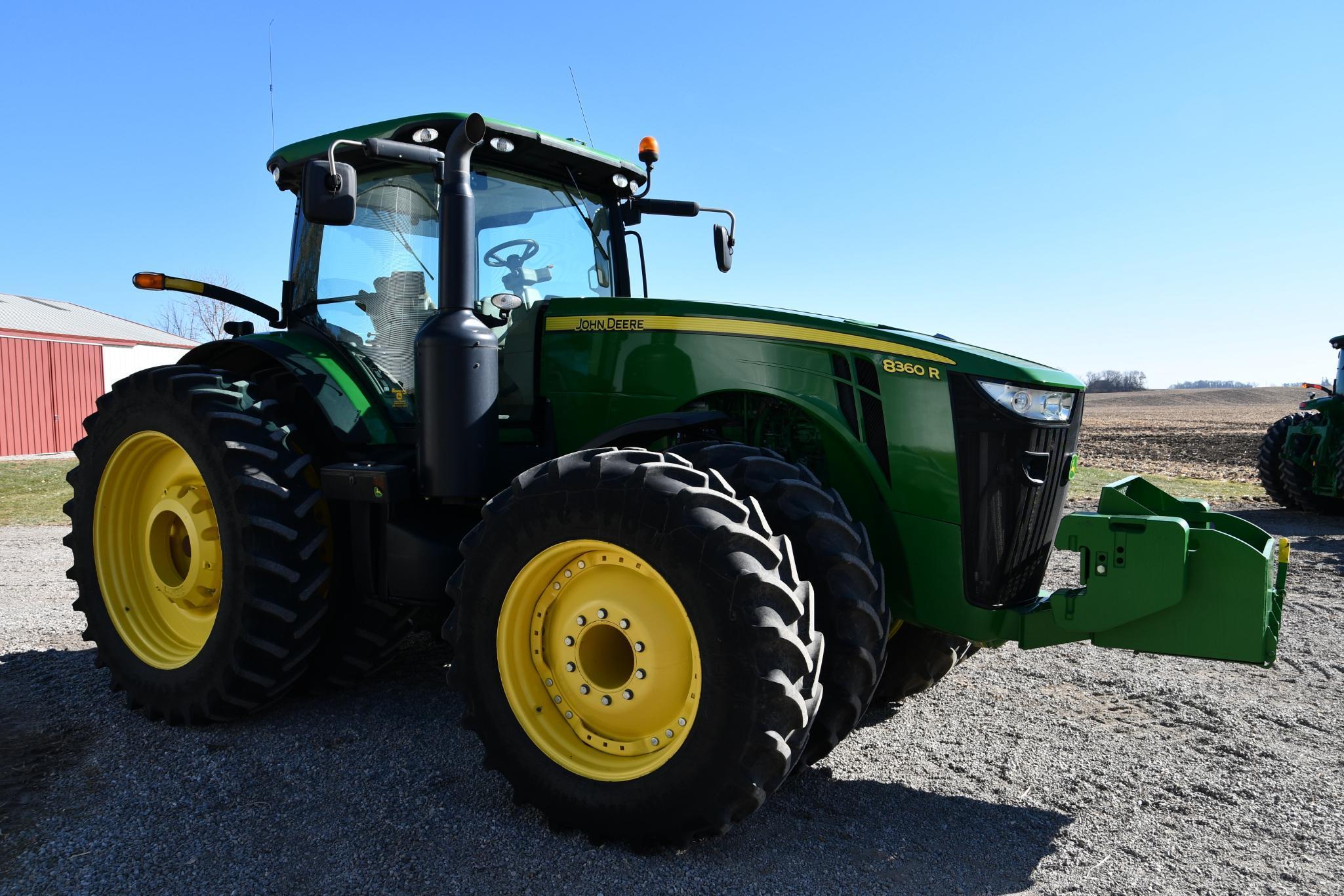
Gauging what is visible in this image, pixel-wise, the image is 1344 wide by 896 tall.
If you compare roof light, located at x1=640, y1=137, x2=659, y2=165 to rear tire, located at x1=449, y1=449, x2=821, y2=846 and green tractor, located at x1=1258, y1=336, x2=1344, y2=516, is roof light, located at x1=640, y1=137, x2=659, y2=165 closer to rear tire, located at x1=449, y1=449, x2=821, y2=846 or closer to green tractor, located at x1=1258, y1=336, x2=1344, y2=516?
rear tire, located at x1=449, y1=449, x2=821, y2=846

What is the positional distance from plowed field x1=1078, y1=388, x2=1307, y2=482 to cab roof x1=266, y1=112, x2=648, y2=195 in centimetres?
383

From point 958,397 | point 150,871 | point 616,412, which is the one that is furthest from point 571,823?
point 958,397

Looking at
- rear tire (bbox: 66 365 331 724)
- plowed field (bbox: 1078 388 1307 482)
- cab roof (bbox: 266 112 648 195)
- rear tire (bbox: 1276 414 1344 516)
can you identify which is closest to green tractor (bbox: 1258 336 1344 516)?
rear tire (bbox: 1276 414 1344 516)

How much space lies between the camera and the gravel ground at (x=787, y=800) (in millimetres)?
2754

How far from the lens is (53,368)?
23406mm

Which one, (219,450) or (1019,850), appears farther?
(219,450)

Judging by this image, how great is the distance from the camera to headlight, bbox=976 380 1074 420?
308cm

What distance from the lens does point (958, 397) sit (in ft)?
10.2

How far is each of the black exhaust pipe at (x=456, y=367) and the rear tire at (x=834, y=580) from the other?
1068mm

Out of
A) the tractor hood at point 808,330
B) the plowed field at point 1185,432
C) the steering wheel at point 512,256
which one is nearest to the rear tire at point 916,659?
the tractor hood at point 808,330

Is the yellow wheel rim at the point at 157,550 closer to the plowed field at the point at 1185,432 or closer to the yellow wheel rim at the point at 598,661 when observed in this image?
the yellow wheel rim at the point at 598,661

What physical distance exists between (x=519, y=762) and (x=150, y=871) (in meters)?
1.08

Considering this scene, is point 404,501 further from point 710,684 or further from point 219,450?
point 710,684

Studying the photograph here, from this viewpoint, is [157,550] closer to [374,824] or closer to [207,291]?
[207,291]
